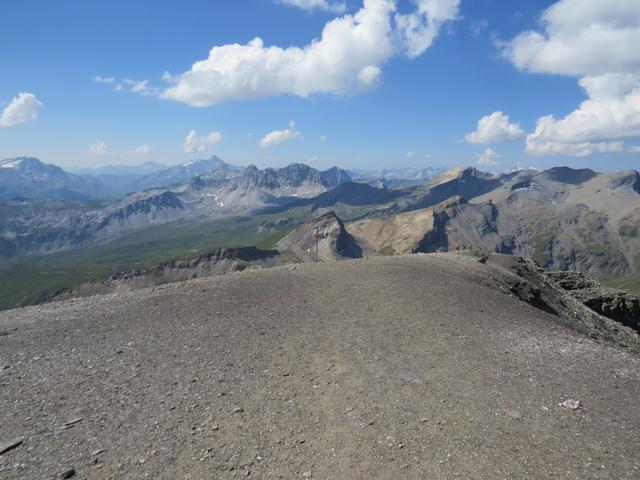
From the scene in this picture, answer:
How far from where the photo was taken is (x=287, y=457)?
44.6ft

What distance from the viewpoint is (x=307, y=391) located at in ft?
57.0

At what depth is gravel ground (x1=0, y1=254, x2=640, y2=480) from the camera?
44.1 feet

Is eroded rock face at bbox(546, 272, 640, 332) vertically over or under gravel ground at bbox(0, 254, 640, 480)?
under

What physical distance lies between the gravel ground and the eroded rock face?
26762mm

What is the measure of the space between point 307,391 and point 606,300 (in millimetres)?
45855

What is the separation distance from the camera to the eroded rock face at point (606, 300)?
48.5m

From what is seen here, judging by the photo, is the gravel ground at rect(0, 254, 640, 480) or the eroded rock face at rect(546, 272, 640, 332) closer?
the gravel ground at rect(0, 254, 640, 480)

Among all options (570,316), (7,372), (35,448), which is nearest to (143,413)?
(35,448)

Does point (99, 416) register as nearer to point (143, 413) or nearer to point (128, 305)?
point (143, 413)

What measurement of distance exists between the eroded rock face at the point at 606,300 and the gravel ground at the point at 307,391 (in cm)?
2676

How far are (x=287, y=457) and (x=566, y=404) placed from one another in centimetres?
1100

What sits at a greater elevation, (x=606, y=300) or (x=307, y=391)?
(x=307, y=391)

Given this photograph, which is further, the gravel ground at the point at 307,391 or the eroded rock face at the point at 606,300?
the eroded rock face at the point at 606,300

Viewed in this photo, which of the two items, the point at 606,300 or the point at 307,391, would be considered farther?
the point at 606,300
